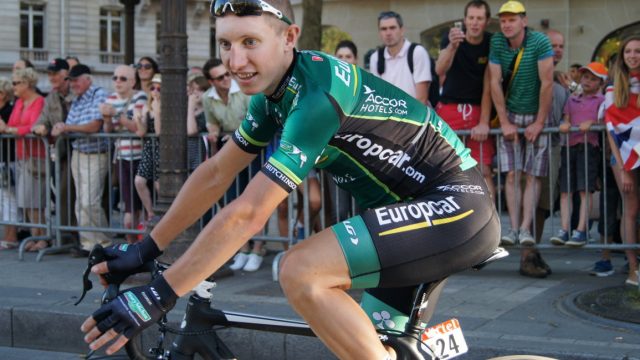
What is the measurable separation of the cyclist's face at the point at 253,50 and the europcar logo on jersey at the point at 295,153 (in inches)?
11.9

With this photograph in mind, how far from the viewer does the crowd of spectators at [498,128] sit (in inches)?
308

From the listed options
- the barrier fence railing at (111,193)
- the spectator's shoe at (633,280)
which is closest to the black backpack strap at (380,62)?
the barrier fence railing at (111,193)

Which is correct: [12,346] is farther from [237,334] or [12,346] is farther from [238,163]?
[238,163]

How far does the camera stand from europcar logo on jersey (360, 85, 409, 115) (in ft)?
11.1

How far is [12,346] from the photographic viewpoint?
22.2ft

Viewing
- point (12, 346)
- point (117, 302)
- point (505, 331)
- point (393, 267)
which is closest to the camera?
point (117, 302)

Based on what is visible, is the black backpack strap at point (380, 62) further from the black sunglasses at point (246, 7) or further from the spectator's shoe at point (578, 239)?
the black sunglasses at point (246, 7)

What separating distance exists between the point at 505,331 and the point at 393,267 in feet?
9.79

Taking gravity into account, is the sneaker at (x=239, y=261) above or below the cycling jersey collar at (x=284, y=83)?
below

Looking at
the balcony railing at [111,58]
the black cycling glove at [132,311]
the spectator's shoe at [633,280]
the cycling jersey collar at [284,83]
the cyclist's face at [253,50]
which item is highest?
the balcony railing at [111,58]

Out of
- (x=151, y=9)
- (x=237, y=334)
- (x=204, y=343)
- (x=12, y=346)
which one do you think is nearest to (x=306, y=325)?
(x=204, y=343)

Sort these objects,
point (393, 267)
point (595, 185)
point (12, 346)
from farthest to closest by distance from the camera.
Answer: point (595, 185) < point (12, 346) < point (393, 267)

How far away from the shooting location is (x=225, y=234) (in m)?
3.05

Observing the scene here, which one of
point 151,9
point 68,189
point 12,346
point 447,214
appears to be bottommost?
point 12,346
